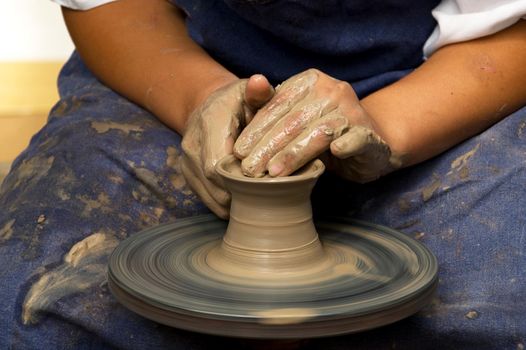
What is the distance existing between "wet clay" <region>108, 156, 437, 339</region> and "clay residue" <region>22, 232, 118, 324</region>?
0.10 m

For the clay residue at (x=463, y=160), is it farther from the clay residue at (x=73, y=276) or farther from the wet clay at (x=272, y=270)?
the clay residue at (x=73, y=276)

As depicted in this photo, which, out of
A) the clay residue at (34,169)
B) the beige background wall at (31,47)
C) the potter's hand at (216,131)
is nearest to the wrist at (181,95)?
the potter's hand at (216,131)

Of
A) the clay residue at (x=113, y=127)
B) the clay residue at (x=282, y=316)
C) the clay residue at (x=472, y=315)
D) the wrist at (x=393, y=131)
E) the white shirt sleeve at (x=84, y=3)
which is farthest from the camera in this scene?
the white shirt sleeve at (x=84, y=3)

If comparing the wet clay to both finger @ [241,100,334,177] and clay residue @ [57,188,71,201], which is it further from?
clay residue @ [57,188,71,201]

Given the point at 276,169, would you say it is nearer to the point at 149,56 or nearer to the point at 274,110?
the point at 274,110

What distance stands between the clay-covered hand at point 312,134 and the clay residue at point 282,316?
0.22 m

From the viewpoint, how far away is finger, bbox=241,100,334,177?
1.34 meters

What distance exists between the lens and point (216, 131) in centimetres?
145

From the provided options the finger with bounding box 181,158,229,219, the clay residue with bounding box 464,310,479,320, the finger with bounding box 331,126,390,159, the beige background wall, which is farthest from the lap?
the beige background wall

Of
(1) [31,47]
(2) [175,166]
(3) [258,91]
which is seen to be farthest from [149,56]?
(1) [31,47]

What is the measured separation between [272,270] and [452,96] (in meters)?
0.50

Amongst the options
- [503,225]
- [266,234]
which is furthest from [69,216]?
[503,225]

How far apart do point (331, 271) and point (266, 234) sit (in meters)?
0.11

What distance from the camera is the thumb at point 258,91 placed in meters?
1.38
